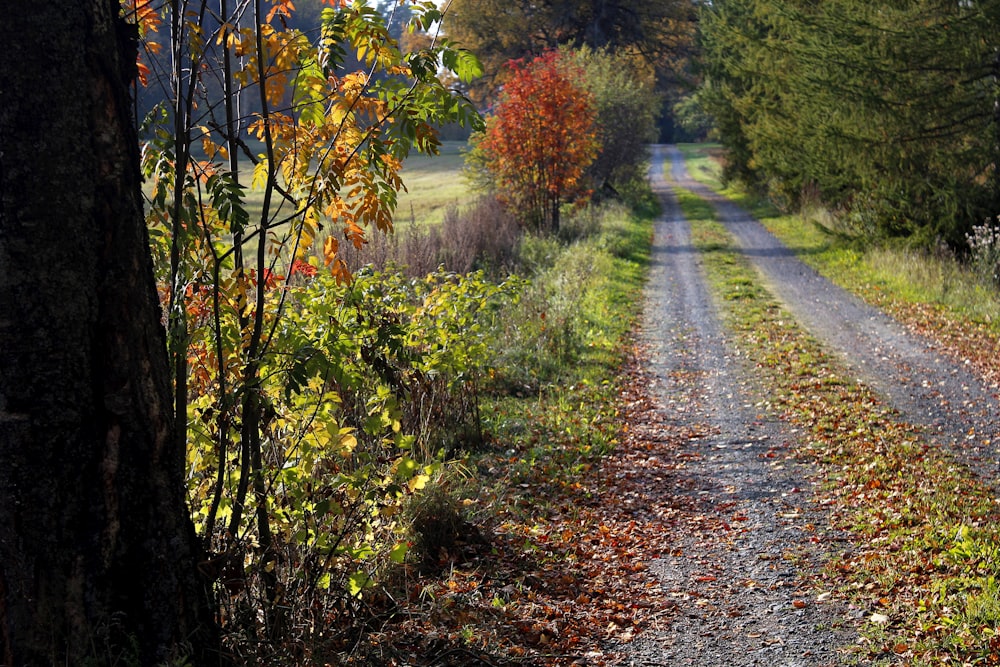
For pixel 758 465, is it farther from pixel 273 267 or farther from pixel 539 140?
pixel 539 140

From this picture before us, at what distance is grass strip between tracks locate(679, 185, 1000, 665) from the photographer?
432 centimetres

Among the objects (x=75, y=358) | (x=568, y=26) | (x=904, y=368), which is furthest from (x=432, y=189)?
(x=75, y=358)

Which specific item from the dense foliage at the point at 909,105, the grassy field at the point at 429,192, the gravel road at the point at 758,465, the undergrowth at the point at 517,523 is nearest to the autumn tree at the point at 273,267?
the undergrowth at the point at 517,523

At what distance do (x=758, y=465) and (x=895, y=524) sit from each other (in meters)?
1.67

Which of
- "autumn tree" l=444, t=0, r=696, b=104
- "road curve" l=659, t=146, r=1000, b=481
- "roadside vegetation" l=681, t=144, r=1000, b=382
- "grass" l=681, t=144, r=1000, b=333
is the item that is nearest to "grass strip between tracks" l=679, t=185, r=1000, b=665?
"road curve" l=659, t=146, r=1000, b=481

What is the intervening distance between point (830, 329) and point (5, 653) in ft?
38.2

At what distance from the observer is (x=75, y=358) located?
2791 mm

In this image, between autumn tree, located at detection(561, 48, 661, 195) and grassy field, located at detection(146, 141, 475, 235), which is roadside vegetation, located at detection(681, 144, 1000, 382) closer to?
autumn tree, located at detection(561, 48, 661, 195)

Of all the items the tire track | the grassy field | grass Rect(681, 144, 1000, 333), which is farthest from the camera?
the grassy field

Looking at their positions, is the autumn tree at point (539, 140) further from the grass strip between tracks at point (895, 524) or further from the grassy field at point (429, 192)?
the grass strip between tracks at point (895, 524)

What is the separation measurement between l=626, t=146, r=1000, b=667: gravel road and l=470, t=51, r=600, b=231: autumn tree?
652 centimetres

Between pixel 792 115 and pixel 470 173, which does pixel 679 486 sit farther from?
pixel 470 173

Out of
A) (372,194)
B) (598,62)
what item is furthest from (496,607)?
(598,62)

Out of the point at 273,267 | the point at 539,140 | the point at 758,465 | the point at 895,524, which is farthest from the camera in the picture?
the point at 539,140
